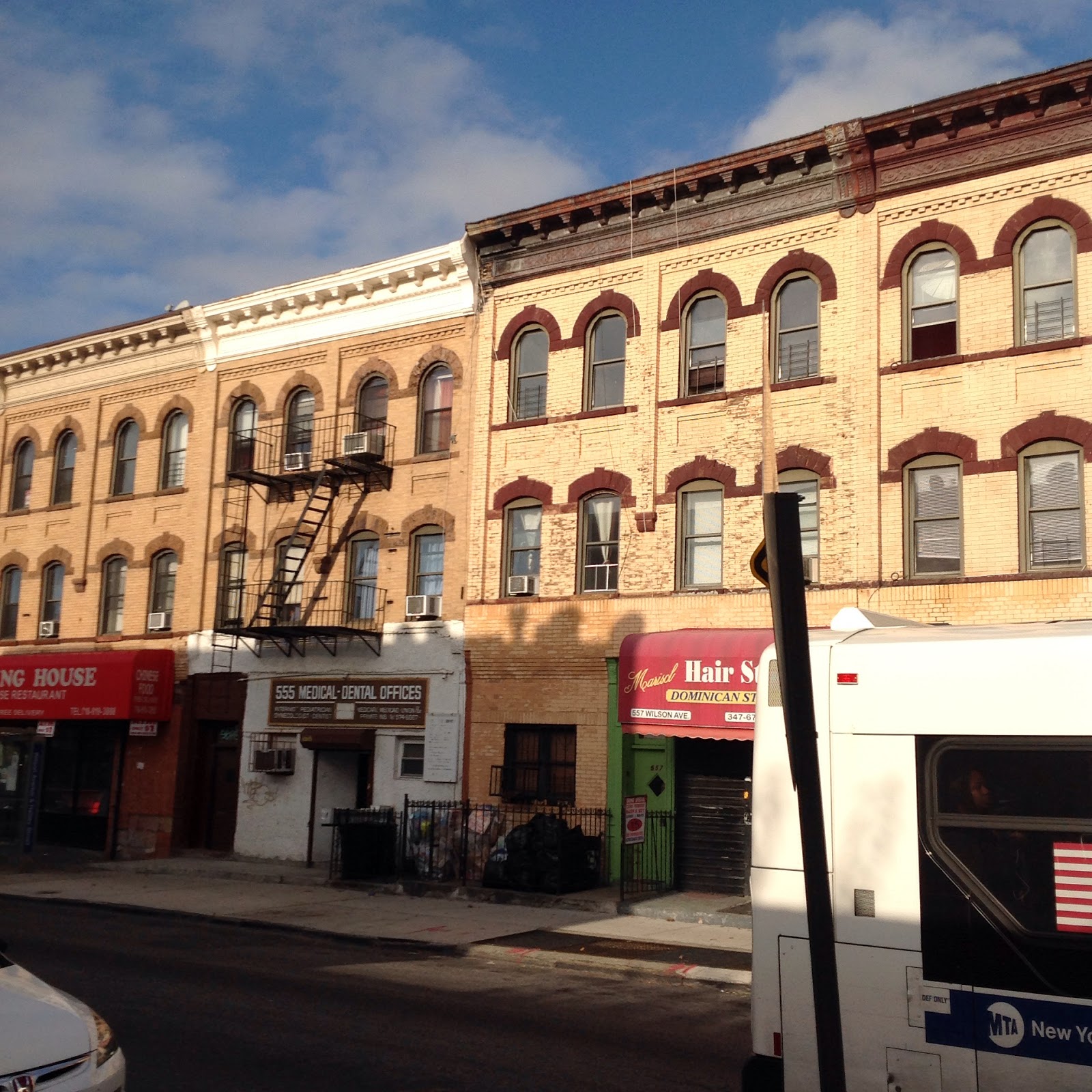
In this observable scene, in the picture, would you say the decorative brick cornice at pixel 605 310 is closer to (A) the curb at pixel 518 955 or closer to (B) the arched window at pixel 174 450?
(B) the arched window at pixel 174 450

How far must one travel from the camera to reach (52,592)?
98.0 ft

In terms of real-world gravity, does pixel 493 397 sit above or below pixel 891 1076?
above

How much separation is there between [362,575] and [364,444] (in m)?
2.75

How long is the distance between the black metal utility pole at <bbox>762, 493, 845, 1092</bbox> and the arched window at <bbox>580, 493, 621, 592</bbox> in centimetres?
1811

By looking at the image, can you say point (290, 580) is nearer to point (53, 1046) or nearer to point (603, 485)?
point (603, 485)

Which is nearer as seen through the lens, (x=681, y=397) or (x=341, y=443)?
(x=681, y=397)

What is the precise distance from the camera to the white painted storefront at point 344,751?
22.3 metres

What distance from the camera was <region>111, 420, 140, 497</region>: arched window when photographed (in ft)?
94.8

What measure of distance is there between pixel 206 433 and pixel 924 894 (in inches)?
944

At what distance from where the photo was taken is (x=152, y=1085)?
26.3ft

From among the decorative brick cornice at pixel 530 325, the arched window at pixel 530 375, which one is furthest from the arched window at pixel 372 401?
the arched window at pixel 530 375

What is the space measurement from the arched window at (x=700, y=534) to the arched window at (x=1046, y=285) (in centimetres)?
548

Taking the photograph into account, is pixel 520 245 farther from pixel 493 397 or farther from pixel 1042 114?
pixel 1042 114

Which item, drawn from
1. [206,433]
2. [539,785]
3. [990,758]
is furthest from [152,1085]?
[206,433]
